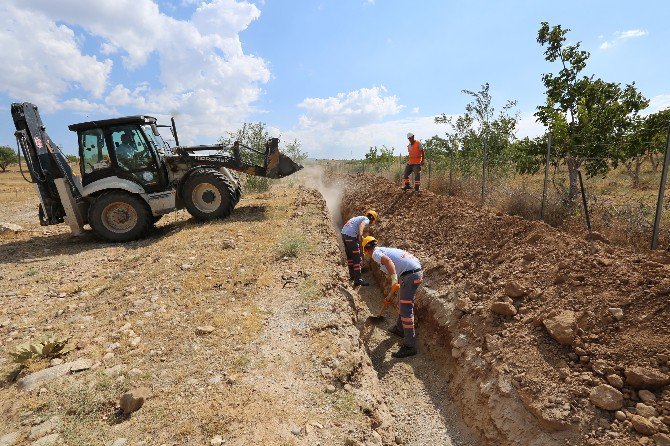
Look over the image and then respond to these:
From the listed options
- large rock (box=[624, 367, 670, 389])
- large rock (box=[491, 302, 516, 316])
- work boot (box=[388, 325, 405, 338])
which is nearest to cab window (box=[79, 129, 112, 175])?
work boot (box=[388, 325, 405, 338])

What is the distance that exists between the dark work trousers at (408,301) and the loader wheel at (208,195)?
554 cm

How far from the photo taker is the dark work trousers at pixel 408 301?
17.5 ft

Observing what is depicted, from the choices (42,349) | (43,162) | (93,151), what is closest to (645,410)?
(42,349)

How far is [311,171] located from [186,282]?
24.6 meters

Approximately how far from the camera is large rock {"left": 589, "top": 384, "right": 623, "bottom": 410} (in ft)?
10.5

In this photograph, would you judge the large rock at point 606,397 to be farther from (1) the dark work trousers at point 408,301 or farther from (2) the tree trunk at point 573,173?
(2) the tree trunk at point 573,173

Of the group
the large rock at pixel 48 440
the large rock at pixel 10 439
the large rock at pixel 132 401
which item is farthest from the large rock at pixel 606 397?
the large rock at pixel 10 439

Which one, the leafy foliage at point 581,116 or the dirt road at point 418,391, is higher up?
the leafy foliage at point 581,116

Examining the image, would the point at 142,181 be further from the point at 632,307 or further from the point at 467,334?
the point at 632,307

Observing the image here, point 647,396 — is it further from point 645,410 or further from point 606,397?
point 606,397

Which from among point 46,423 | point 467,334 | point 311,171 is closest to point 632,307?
point 467,334

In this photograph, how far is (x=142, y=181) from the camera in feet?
28.0

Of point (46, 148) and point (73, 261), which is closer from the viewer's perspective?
point (73, 261)

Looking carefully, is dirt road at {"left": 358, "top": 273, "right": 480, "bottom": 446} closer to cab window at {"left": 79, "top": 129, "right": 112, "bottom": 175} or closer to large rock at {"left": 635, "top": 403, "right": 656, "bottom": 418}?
large rock at {"left": 635, "top": 403, "right": 656, "bottom": 418}
